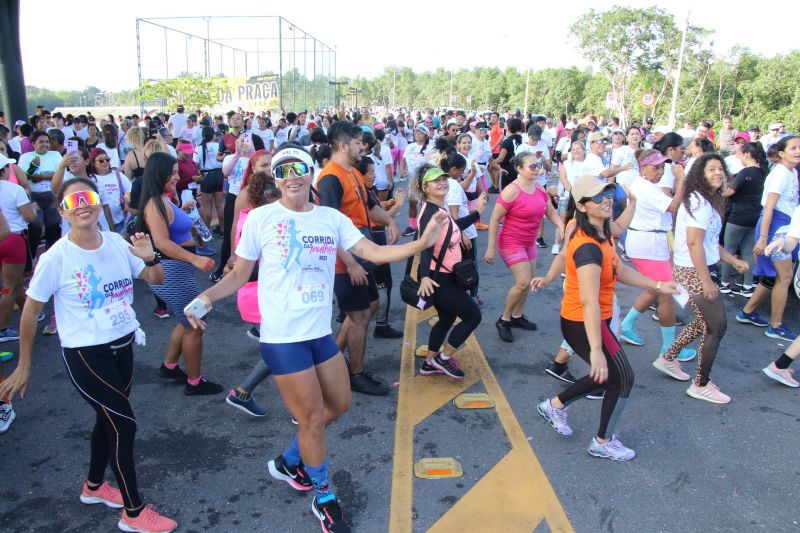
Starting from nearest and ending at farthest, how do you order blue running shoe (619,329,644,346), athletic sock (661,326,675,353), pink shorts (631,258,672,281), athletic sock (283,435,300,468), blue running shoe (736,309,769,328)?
athletic sock (283,435,300,468) < athletic sock (661,326,675,353) < pink shorts (631,258,672,281) < blue running shoe (619,329,644,346) < blue running shoe (736,309,769,328)

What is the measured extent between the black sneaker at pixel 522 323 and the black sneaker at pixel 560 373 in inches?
42.9

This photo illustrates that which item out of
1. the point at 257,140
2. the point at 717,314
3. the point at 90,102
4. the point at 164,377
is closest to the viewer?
the point at 717,314

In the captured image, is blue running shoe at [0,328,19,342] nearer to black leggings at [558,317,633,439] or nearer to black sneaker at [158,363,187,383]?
black sneaker at [158,363,187,383]

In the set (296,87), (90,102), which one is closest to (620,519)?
(296,87)

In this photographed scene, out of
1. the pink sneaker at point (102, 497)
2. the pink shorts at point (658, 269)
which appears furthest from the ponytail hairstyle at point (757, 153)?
the pink sneaker at point (102, 497)

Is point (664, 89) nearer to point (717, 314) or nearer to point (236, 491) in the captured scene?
point (717, 314)

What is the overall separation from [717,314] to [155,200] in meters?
4.53

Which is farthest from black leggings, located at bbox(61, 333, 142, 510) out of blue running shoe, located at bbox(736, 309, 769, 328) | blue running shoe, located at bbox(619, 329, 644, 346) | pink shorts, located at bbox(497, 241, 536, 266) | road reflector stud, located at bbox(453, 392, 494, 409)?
blue running shoe, located at bbox(736, 309, 769, 328)

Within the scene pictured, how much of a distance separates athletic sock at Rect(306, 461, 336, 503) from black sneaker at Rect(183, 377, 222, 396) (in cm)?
198

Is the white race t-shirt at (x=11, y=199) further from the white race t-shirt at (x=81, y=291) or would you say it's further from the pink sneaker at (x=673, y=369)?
the pink sneaker at (x=673, y=369)

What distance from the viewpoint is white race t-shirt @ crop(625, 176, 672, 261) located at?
543cm

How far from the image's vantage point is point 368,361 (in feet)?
18.1

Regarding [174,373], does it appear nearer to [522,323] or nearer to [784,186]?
[522,323]

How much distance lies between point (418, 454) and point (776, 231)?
500cm
